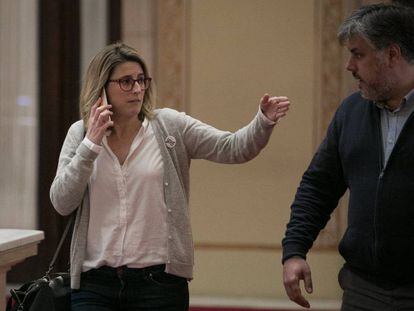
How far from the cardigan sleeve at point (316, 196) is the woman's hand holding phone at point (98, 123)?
769 mm

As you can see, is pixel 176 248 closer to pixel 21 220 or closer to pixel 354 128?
pixel 354 128

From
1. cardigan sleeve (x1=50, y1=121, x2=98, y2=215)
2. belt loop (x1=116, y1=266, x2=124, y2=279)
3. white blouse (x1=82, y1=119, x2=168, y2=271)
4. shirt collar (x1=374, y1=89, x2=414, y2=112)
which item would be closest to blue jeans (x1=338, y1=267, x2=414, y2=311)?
shirt collar (x1=374, y1=89, x2=414, y2=112)

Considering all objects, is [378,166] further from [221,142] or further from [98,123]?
[98,123]

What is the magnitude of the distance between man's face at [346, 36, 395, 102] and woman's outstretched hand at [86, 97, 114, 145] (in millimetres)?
935

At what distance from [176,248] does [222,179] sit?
3.23m

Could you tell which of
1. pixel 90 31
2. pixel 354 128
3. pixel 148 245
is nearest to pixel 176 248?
pixel 148 245

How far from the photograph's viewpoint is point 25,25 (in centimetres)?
669

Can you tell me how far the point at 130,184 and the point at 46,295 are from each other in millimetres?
538

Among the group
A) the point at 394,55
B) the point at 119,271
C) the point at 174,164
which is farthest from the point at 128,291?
the point at 394,55

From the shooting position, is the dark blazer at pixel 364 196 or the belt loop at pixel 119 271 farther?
the belt loop at pixel 119 271

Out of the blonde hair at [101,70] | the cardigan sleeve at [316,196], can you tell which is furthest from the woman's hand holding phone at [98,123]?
the cardigan sleeve at [316,196]

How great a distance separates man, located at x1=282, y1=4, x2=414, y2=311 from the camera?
261 centimetres

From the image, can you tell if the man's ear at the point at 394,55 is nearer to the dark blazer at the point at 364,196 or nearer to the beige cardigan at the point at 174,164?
the dark blazer at the point at 364,196

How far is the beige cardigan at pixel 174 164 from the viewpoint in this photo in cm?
305
